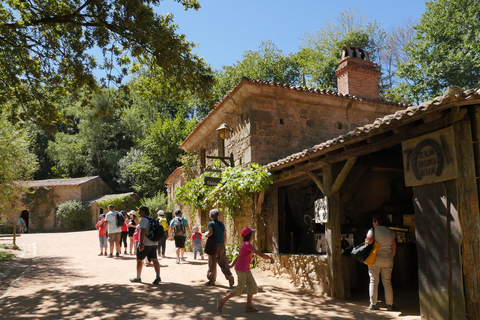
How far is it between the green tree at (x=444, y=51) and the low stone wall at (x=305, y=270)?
16.4 meters

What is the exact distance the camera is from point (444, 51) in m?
20.6

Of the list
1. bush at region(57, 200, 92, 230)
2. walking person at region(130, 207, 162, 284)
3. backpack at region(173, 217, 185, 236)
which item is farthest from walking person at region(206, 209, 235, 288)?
bush at region(57, 200, 92, 230)

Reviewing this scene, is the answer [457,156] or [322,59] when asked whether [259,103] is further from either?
[322,59]

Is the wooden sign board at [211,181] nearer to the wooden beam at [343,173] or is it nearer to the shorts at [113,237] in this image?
the shorts at [113,237]

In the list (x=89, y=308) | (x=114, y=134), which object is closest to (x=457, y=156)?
(x=89, y=308)

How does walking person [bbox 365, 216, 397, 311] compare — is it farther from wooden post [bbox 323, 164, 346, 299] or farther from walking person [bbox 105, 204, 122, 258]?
walking person [bbox 105, 204, 122, 258]

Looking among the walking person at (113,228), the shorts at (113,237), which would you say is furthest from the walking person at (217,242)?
the shorts at (113,237)

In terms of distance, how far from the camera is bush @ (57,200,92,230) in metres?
28.8

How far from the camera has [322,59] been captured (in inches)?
1222

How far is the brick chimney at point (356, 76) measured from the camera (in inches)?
545

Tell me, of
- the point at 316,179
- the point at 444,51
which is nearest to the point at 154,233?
the point at 316,179

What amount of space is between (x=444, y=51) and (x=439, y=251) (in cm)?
1920

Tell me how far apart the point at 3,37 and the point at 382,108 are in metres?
10.9

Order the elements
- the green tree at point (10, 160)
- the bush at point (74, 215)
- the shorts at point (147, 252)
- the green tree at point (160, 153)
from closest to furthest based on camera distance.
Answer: the shorts at point (147, 252) < the green tree at point (10, 160) < the bush at point (74, 215) < the green tree at point (160, 153)
